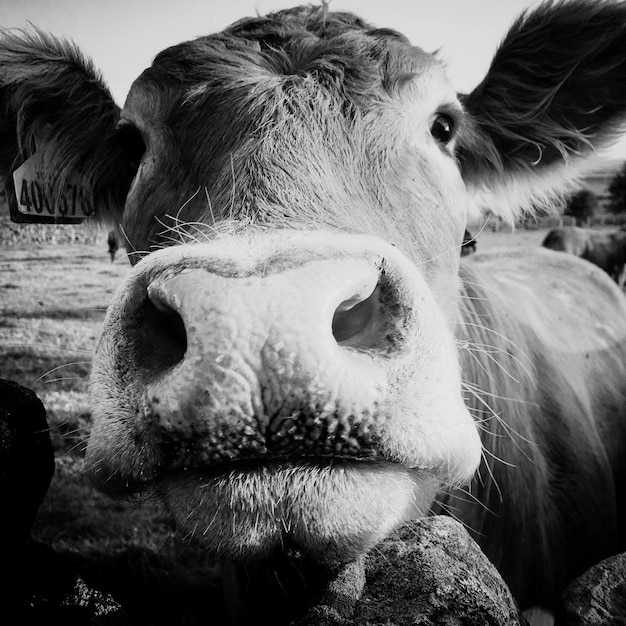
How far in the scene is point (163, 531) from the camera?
384 centimetres

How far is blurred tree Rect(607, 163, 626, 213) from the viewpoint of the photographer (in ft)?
33.4

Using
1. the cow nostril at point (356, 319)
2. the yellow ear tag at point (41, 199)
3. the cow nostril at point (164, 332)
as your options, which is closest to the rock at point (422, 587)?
the cow nostril at point (356, 319)

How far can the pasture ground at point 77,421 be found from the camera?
10.7 ft

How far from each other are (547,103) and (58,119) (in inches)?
105

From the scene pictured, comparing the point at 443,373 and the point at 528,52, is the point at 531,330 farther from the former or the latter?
the point at 443,373

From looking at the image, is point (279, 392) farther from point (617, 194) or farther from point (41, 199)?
point (617, 194)

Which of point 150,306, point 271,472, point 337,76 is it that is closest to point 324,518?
point 271,472

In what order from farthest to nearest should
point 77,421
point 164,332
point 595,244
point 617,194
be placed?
point 595,244 < point 617,194 < point 77,421 < point 164,332

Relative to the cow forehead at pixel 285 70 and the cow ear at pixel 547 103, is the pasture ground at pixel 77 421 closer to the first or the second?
the cow forehead at pixel 285 70

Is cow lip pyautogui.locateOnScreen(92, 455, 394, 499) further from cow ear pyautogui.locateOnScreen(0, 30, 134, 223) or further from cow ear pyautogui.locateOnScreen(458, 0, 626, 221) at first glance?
cow ear pyautogui.locateOnScreen(0, 30, 134, 223)

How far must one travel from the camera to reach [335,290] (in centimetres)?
110

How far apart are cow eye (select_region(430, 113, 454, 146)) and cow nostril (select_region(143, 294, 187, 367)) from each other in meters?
1.58

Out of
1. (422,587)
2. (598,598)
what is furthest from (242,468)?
(598,598)

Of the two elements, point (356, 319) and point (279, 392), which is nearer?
point (279, 392)
